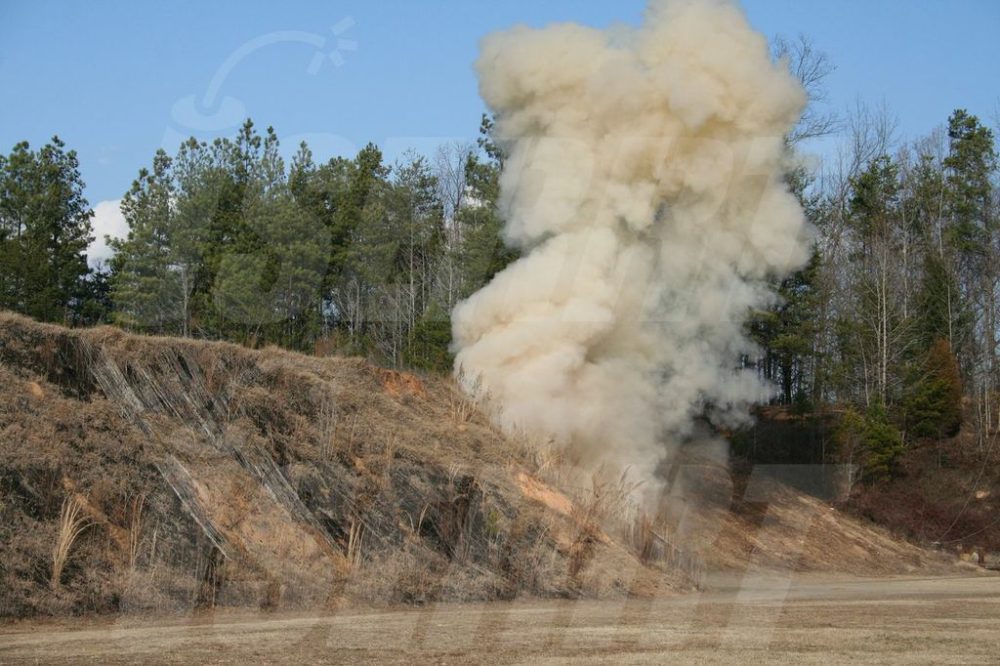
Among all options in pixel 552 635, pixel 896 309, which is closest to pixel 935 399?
pixel 896 309

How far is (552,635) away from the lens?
1394 cm

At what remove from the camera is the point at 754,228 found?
95.6 feet

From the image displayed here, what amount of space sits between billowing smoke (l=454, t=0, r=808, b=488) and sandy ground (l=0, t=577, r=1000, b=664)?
938 centimetres

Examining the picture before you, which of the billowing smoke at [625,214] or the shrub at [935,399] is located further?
the shrub at [935,399]

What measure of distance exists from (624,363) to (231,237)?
22.2 metres

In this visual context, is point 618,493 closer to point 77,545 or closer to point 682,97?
point 682,97

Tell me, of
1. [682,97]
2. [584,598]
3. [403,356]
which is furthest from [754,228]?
[403,356]

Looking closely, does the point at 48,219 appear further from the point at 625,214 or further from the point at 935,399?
the point at 935,399

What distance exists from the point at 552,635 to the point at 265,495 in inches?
283

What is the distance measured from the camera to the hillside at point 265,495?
16.3 metres

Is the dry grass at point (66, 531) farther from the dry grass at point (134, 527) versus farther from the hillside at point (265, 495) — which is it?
the dry grass at point (134, 527)

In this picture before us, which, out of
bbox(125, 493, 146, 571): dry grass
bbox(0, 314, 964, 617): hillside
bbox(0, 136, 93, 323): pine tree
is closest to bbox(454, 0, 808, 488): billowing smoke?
bbox(0, 314, 964, 617): hillside

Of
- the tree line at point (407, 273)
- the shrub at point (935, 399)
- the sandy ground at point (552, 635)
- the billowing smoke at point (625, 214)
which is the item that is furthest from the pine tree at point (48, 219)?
the shrub at point (935, 399)

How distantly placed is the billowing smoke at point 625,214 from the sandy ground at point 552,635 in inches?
369
